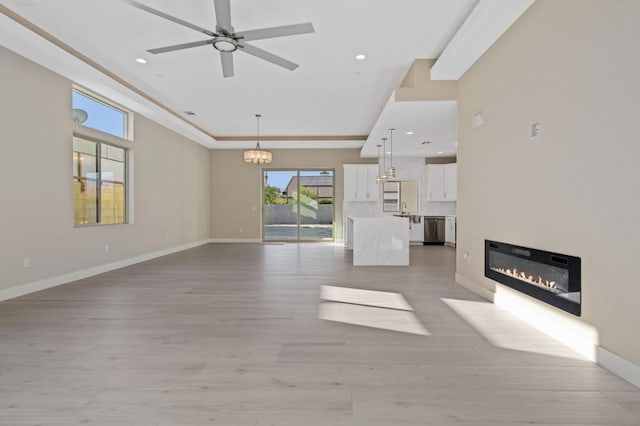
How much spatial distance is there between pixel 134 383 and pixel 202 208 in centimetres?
804

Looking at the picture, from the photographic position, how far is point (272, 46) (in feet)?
13.5

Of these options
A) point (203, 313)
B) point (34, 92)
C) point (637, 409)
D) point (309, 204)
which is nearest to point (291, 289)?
point (203, 313)

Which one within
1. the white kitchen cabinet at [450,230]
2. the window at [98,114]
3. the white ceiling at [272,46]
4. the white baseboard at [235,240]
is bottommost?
the white baseboard at [235,240]

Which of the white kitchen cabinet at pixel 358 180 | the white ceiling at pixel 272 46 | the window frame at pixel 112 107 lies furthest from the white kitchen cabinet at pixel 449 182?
the window frame at pixel 112 107

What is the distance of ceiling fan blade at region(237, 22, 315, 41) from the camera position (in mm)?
2938

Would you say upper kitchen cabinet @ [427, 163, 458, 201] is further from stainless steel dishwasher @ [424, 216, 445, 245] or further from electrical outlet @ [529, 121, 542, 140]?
electrical outlet @ [529, 121, 542, 140]

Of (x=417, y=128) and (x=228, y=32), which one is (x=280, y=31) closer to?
(x=228, y=32)

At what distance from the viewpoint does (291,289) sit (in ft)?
13.6

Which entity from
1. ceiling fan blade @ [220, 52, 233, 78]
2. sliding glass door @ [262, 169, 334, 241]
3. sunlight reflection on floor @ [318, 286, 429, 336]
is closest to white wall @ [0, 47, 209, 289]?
ceiling fan blade @ [220, 52, 233, 78]

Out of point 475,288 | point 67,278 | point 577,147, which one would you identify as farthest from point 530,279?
point 67,278

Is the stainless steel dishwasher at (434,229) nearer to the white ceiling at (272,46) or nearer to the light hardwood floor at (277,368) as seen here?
the white ceiling at (272,46)

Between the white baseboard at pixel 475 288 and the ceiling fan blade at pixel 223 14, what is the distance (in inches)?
154

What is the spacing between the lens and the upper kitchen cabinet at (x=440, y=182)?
378 inches

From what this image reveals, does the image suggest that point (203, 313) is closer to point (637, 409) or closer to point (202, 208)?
point (637, 409)
